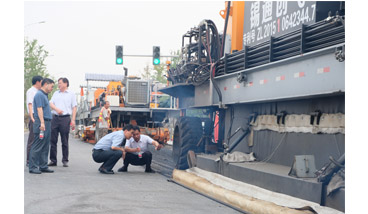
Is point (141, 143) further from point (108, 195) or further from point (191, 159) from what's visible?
point (108, 195)

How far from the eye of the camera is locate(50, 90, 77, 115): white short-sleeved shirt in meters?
12.0

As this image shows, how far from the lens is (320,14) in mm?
7406

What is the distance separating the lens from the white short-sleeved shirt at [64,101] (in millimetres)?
11968

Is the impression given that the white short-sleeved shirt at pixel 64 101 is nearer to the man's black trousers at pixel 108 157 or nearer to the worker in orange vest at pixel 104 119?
the man's black trousers at pixel 108 157

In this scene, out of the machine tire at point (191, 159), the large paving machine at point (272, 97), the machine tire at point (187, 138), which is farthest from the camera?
the machine tire at point (187, 138)

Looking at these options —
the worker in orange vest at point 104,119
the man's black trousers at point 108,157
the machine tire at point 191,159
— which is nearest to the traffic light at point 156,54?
the worker in orange vest at point 104,119

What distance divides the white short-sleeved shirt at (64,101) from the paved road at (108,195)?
1.76 metres

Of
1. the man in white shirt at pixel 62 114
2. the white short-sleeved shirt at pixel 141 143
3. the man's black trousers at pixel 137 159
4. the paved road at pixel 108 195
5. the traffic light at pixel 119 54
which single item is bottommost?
the paved road at pixel 108 195

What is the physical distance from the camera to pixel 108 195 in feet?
25.6

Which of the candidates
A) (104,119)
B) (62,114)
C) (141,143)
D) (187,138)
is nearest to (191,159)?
(187,138)

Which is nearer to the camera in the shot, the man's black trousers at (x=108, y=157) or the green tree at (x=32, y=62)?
the man's black trousers at (x=108, y=157)
